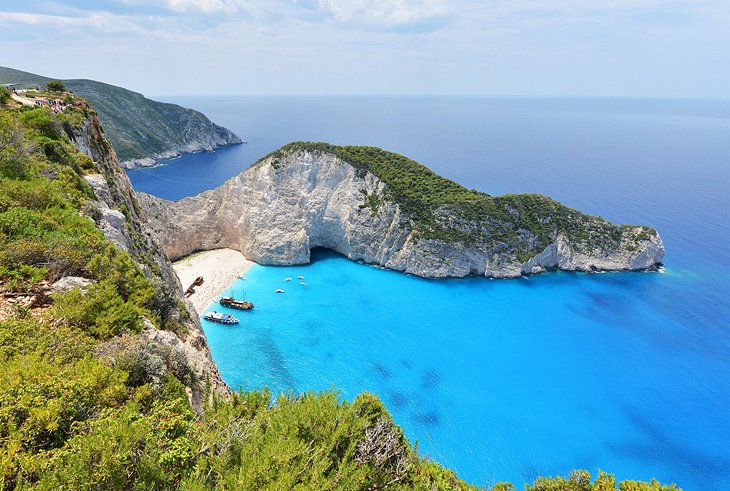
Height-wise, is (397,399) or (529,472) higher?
(397,399)

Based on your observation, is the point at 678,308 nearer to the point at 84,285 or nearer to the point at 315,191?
the point at 315,191

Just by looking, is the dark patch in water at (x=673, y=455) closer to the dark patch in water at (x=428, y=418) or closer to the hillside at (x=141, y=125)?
the dark patch in water at (x=428, y=418)

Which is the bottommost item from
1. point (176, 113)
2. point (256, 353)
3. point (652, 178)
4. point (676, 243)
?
point (256, 353)

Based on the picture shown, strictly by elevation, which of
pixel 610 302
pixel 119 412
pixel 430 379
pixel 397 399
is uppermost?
→ pixel 119 412

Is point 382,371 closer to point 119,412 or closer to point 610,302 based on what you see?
point 119,412

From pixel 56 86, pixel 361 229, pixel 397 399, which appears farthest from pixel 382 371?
pixel 56 86

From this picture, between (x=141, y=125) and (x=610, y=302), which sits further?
(x=141, y=125)

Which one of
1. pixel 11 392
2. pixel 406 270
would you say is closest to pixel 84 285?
pixel 11 392
